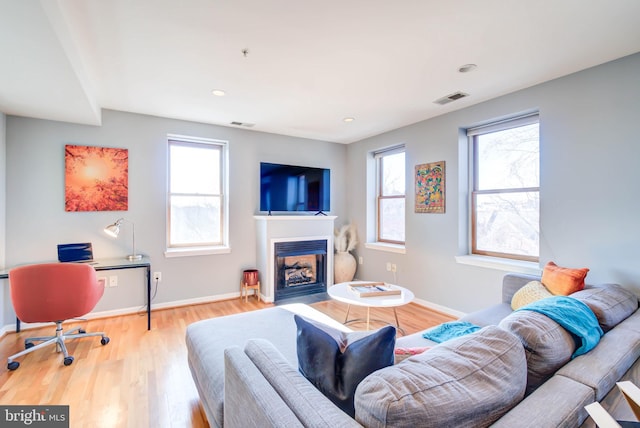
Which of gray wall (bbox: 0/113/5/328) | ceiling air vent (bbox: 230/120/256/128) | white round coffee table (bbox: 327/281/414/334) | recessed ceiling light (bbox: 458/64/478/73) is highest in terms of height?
ceiling air vent (bbox: 230/120/256/128)

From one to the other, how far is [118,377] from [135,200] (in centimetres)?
202

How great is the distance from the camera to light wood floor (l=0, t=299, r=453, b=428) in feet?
5.88

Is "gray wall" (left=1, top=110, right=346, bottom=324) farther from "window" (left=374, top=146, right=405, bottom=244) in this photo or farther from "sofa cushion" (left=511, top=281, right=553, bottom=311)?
"sofa cushion" (left=511, top=281, right=553, bottom=311)

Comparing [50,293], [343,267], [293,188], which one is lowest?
[343,267]

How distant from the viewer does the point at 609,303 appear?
1.64 meters

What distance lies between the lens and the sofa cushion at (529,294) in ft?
6.98

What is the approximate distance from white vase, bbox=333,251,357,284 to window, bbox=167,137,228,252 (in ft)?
5.72

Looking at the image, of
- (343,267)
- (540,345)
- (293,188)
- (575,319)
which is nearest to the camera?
(540,345)

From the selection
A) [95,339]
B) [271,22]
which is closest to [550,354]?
[271,22]

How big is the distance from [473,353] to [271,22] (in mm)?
1996

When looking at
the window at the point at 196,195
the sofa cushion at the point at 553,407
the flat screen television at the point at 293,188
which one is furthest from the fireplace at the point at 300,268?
the sofa cushion at the point at 553,407

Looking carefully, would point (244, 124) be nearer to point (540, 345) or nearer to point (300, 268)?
point (300, 268)

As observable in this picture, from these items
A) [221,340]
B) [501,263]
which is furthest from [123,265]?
[501,263]

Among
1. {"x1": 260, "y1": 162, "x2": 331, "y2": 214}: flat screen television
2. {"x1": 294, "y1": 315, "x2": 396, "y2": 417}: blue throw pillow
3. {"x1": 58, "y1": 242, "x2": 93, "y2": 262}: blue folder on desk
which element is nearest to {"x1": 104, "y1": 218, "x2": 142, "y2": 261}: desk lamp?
{"x1": 58, "y1": 242, "x2": 93, "y2": 262}: blue folder on desk
